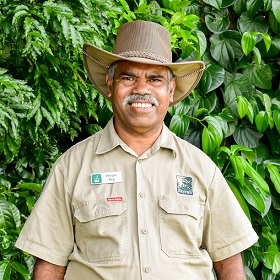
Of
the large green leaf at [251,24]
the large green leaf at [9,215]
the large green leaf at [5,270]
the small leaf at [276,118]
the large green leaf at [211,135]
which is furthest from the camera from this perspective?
the large green leaf at [251,24]

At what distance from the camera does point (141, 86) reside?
264 cm

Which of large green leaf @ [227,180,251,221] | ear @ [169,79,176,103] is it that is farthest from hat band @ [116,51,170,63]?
large green leaf @ [227,180,251,221]

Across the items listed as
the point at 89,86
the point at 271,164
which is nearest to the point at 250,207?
the point at 271,164

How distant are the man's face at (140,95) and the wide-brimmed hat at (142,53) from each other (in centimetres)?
4

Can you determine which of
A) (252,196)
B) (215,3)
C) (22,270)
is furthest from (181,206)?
(215,3)

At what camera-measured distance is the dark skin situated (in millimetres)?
2635

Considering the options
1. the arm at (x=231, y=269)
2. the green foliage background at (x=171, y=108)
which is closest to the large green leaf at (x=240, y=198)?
the green foliage background at (x=171, y=108)

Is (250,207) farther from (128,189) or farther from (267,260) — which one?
(128,189)

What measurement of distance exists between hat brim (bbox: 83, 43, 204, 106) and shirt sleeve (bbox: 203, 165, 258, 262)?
397 mm

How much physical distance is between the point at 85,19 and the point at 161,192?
0.95 metres

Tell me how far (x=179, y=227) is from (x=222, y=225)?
0.68 feet

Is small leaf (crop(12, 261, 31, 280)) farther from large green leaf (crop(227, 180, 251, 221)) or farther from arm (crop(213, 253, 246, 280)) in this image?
large green leaf (crop(227, 180, 251, 221))

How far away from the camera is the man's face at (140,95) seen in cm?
263

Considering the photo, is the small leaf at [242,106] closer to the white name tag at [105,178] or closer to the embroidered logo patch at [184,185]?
the embroidered logo patch at [184,185]
